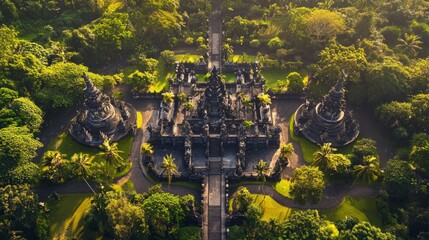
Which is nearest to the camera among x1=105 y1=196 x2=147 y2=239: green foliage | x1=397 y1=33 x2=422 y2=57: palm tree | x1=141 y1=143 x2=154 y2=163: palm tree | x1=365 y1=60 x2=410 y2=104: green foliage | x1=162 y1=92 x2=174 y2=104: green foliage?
x1=105 y1=196 x2=147 y2=239: green foliage

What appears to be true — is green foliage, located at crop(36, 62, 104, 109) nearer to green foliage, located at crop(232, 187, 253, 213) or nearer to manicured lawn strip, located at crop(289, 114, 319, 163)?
green foliage, located at crop(232, 187, 253, 213)

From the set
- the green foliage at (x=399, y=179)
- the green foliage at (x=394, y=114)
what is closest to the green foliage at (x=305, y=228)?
the green foliage at (x=399, y=179)

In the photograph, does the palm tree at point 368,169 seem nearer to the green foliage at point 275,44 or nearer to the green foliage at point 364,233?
the green foliage at point 364,233

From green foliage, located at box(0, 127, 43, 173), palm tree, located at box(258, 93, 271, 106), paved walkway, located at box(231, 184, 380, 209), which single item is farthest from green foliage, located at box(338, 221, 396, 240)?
green foliage, located at box(0, 127, 43, 173)

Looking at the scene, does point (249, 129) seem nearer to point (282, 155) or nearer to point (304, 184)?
point (282, 155)

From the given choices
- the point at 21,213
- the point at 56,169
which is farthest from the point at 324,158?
the point at 21,213

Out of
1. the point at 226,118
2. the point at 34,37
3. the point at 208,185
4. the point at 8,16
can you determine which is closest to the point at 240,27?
the point at 226,118

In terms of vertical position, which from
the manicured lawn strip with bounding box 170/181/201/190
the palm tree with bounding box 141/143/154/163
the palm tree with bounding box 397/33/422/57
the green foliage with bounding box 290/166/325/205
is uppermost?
the palm tree with bounding box 397/33/422/57
